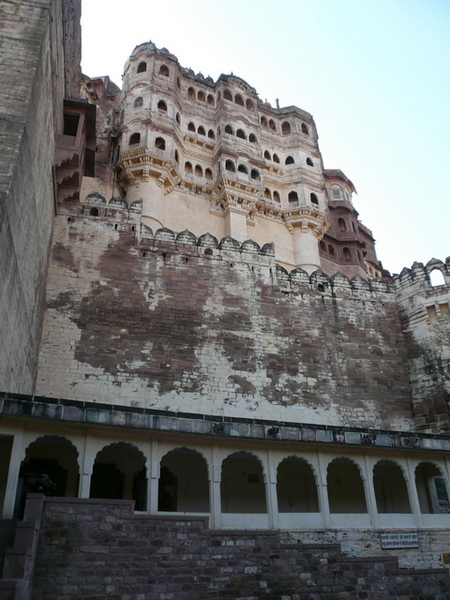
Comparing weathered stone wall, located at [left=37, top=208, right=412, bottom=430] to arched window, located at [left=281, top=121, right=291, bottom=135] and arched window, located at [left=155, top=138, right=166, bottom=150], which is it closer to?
arched window, located at [left=155, top=138, right=166, bottom=150]

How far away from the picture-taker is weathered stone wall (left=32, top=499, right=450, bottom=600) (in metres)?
8.08

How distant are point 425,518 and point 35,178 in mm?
12535

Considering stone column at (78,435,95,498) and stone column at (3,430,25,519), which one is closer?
stone column at (3,430,25,519)

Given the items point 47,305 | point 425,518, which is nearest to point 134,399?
point 47,305

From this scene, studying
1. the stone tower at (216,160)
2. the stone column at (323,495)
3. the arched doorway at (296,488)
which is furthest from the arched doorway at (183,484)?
the stone tower at (216,160)

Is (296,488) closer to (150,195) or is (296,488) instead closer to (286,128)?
(150,195)

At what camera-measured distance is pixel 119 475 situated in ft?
43.3

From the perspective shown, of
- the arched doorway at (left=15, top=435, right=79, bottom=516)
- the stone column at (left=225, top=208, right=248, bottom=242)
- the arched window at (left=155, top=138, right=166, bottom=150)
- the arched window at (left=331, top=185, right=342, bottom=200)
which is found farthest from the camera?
the arched window at (left=331, top=185, right=342, bottom=200)

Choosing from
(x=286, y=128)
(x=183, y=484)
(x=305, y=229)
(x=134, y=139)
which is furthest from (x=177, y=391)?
(x=286, y=128)

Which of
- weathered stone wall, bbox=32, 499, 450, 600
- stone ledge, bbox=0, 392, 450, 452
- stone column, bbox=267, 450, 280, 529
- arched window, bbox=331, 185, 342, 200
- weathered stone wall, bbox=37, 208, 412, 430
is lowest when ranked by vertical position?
weathered stone wall, bbox=32, 499, 450, 600

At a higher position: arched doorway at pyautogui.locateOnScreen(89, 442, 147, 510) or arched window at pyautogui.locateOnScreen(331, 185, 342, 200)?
arched window at pyautogui.locateOnScreen(331, 185, 342, 200)

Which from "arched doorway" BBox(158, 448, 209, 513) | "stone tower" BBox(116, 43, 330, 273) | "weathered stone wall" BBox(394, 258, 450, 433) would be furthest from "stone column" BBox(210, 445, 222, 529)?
"stone tower" BBox(116, 43, 330, 273)

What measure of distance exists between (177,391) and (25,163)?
7909 millimetres

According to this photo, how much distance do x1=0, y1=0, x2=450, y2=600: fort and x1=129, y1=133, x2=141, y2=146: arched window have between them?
503 millimetres
